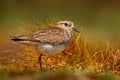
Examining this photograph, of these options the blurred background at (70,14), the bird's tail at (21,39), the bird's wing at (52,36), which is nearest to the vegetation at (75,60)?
the bird's wing at (52,36)

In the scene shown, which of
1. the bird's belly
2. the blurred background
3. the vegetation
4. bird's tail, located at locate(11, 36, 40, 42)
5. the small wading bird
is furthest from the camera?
the blurred background

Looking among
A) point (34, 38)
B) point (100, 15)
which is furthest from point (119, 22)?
point (34, 38)

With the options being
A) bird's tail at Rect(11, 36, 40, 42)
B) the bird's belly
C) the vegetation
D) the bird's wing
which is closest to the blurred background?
the vegetation

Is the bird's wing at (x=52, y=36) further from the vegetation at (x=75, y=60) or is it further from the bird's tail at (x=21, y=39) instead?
the vegetation at (x=75, y=60)

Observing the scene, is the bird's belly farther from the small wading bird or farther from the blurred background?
the blurred background

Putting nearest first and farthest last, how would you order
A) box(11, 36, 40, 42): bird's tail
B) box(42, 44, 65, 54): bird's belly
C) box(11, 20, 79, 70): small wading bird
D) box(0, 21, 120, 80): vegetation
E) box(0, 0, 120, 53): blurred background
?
box(11, 36, 40, 42): bird's tail < box(11, 20, 79, 70): small wading bird < box(42, 44, 65, 54): bird's belly < box(0, 21, 120, 80): vegetation < box(0, 0, 120, 53): blurred background
